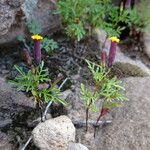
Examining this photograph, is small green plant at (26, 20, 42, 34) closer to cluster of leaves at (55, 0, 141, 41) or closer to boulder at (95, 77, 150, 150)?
cluster of leaves at (55, 0, 141, 41)

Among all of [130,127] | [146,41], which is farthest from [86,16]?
[130,127]

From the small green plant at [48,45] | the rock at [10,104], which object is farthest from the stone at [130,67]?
the rock at [10,104]

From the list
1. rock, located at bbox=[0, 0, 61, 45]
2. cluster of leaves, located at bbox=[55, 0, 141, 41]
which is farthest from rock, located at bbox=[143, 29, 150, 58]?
rock, located at bbox=[0, 0, 61, 45]

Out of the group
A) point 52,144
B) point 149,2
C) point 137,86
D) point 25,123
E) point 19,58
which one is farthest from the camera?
point 149,2

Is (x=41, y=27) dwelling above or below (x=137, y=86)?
above

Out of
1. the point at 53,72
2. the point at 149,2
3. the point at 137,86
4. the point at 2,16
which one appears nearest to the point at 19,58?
the point at 53,72

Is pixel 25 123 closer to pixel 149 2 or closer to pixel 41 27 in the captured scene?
pixel 41 27
